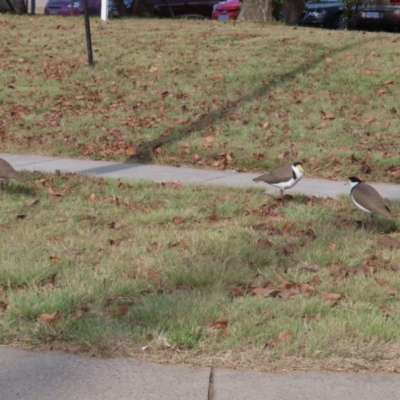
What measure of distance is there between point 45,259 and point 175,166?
4857 mm

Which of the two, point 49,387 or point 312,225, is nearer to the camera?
point 49,387

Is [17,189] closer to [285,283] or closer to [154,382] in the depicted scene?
[285,283]

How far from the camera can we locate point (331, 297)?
585 cm

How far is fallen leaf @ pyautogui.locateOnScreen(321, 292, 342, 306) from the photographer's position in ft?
19.0

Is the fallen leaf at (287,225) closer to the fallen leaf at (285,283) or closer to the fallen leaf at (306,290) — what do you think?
the fallen leaf at (285,283)

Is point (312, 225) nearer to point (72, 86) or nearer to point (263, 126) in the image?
point (263, 126)

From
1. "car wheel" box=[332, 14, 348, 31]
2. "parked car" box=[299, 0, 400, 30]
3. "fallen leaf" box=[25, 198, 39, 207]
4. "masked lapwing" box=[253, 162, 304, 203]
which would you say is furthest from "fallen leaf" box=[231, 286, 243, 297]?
"car wheel" box=[332, 14, 348, 31]

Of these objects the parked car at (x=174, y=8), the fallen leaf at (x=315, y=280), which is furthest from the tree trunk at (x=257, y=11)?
the fallen leaf at (x=315, y=280)

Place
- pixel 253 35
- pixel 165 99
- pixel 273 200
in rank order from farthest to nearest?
1. pixel 253 35
2. pixel 165 99
3. pixel 273 200

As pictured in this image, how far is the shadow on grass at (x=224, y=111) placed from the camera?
11680 millimetres

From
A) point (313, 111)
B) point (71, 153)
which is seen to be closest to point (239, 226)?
point (71, 153)

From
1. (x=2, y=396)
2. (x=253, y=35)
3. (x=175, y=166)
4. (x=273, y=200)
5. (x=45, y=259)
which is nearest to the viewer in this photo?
(x=2, y=396)

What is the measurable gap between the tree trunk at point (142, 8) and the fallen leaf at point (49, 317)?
60.1 ft

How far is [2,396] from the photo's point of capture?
441 centimetres
